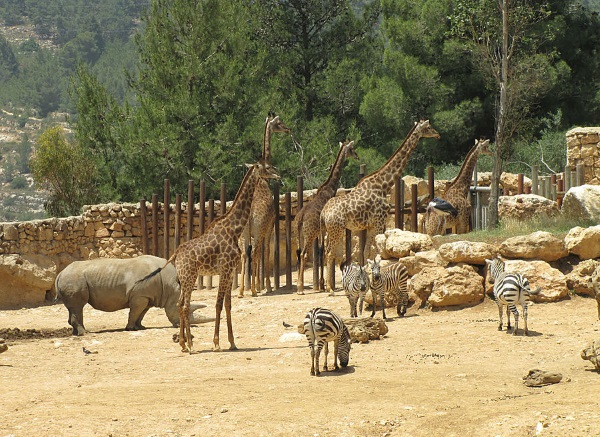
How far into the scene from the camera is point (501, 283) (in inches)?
523

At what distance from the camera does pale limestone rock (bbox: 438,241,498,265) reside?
15547 millimetres

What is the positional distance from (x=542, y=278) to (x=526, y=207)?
372cm

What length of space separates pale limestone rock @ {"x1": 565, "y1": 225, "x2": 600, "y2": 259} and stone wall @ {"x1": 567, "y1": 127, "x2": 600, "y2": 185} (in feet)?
22.8

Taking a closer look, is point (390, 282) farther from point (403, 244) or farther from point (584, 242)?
point (584, 242)

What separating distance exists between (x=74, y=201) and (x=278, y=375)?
21896 millimetres

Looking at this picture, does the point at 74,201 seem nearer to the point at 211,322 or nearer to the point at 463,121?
the point at 463,121

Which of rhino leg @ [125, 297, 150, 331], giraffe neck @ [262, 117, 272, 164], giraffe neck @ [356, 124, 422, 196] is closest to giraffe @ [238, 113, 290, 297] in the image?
giraffe neck @ [262, 117, 272, 164]

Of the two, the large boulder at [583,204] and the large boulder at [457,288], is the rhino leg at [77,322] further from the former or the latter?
the large boulder at [583,204]

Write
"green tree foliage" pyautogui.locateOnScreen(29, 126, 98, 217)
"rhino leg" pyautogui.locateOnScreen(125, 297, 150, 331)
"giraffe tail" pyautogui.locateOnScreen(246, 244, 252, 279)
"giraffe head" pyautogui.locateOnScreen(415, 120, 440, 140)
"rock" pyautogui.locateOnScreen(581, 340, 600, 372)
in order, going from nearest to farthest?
"rock" pyautogui.locateOnScreen(581, 340, 600, 372), "rhino leg" pyautogui.locateOnScreen(125, 297, 150, 331), "giraffe head" pyautogui.locateOnScreen(415, 120, 440, 140), "giraffe tail" pyautogui.locateOnScreen(246, 244, 252, 279), "green tree foliage" pyautogui.locateOnScreen(29, 126, 98, 217)

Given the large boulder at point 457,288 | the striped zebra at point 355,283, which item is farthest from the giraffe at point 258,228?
the large boulder at point 457,288

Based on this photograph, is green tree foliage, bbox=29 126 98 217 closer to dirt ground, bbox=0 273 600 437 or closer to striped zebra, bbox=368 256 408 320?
dirt ground, bbox=0 273 600 437

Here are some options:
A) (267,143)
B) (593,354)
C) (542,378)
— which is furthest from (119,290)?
(593,354)

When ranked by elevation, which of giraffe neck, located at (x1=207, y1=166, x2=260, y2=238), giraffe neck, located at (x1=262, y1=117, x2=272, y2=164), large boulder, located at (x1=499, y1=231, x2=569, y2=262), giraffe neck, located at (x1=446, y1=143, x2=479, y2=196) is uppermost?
giraffe neck, located at (x1=262, y1=117, x2=272, y2=164)

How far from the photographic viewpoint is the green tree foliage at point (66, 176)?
32250 mm
